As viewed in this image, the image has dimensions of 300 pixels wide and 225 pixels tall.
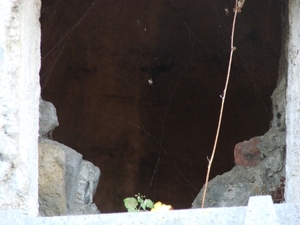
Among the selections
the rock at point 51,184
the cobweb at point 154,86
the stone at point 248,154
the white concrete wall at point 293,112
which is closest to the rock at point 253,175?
the stone at point 248,154

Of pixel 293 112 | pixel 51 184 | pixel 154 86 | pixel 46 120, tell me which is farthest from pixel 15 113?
pixel 154 86

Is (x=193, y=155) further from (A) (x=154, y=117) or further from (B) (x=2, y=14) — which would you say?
(B) (x=2, y=14)

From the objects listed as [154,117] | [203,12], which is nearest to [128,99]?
[154,117]

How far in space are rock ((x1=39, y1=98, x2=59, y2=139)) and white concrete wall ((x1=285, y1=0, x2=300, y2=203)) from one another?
98 cm

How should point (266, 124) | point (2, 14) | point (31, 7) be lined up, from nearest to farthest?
point (2, 14) → point (31, 7) → point (266, 124)

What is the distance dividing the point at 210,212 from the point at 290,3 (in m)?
0.78

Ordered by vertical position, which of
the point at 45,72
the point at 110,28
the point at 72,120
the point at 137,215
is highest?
the point at 110,28

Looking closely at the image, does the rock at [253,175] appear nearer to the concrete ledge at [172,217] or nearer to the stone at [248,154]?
the stone at [248,154]

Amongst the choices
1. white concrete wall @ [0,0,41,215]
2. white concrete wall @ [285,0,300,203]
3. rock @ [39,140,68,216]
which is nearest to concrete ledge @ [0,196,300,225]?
white concrete wall @ [0,0,41,215]

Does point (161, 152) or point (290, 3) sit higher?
point (290, 3)

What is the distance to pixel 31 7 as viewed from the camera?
5.65ft

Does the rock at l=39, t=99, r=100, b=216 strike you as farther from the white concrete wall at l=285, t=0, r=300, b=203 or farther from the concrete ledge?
the white concrete wall at l=285, t=0, r=300, b=203

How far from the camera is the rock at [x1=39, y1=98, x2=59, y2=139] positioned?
2.21 meters

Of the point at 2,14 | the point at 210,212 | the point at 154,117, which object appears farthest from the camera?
the point at 154,117
